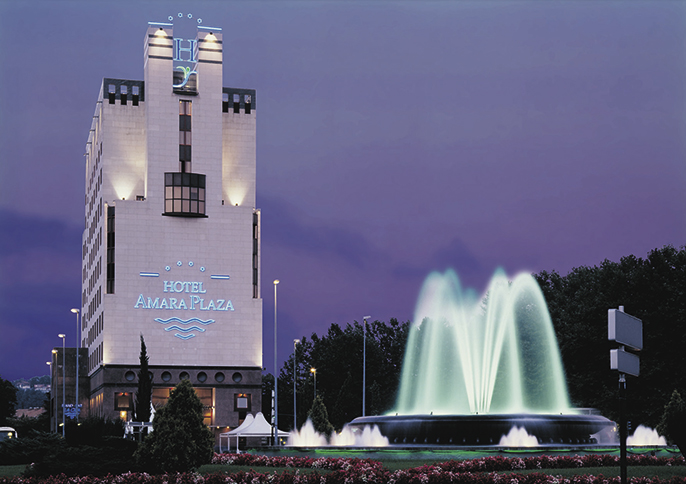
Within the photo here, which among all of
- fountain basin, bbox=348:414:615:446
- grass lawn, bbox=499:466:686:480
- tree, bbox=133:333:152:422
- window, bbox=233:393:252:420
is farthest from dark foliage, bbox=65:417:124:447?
window, bbox=233:393:252:420

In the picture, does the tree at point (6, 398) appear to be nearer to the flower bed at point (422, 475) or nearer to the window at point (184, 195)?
the window at point (184, 195)

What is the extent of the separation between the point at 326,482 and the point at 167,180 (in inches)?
2706

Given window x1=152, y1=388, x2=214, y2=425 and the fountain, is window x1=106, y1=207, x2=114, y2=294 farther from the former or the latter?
the fountain

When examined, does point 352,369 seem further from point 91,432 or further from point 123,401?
point 91,432

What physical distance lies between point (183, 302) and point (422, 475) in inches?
2642

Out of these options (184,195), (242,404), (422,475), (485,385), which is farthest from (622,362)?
(184,195)

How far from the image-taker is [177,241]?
88812mm

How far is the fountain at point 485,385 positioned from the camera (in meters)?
31.3

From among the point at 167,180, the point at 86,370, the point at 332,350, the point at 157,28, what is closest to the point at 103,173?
the point at 167,180

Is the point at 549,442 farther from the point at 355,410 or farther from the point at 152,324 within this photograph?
the point at 355,410

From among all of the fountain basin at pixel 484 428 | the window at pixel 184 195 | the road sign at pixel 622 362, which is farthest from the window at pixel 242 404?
the road sign at pixel 622 362

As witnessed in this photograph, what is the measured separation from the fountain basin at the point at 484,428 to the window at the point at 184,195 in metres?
59.2

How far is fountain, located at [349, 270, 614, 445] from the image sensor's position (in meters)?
31.3

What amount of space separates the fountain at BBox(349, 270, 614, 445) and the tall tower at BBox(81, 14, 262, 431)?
3397cm
